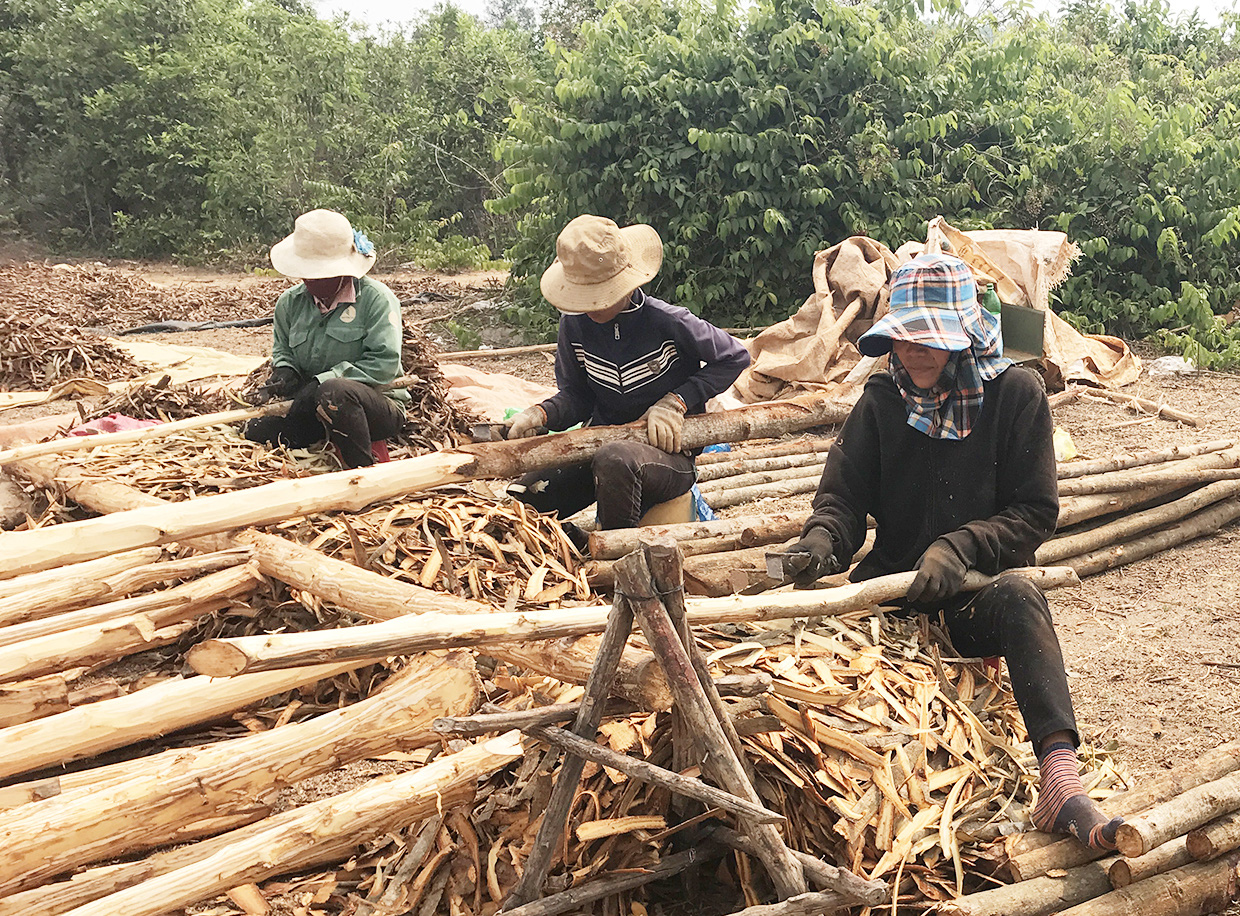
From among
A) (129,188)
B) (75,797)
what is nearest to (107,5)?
(129,188)

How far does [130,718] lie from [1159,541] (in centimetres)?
438

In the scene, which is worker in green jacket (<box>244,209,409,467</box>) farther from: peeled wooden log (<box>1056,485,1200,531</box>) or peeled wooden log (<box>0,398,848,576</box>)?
peeled wooden log (<box>1056,485,1200,531</box>)

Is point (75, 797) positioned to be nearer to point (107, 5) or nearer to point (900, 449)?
point (900, 449)

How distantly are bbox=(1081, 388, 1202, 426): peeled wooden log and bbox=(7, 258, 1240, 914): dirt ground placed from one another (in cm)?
7

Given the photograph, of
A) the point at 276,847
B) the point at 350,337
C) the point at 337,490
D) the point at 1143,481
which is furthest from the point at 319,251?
the point at 1143,481

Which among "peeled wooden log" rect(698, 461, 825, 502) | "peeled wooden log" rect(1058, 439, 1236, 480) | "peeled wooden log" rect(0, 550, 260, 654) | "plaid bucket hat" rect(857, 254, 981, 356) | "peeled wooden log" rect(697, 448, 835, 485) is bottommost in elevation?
"peeled wooden log" rect(698, 461, 825, 502)

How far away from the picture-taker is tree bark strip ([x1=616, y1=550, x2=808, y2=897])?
2088 mm

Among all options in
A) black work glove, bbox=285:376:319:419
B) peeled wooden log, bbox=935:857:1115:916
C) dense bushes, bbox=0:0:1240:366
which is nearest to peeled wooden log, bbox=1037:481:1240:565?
peeled wooden log, bbox=935:857:1115:916

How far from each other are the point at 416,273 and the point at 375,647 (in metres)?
15.0

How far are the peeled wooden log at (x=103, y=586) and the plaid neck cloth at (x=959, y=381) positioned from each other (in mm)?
2188

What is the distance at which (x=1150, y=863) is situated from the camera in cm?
241

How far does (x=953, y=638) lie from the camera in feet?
10.2

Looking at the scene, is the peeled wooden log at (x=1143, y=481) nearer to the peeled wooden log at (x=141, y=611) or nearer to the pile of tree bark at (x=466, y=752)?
the pile of tree bark at (x=466, y=752)

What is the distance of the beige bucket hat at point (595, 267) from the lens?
397 centimetres
